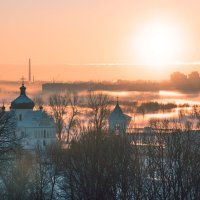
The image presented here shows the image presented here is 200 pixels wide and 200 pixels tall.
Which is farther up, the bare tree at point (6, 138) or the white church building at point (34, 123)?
the bare tree at point (6, 138)

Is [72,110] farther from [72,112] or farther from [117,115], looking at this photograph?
[117,115]

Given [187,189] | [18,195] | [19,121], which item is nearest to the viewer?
[187,189]

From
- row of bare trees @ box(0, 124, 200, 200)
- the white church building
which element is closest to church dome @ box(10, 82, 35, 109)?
the white church building

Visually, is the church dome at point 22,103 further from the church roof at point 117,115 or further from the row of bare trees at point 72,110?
the church roof at point 117,115

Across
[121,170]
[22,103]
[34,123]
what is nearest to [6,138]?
[121,170]

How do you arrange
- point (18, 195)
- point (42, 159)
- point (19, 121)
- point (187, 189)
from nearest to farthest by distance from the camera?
point (187, 189)
point (18, 195)
point (42, 159)
point (19, 121)

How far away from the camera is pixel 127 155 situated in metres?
50.6

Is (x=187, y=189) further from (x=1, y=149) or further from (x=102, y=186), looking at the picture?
(x=1, y=149)

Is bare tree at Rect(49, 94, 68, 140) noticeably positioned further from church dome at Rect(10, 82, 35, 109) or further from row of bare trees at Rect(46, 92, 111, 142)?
church dome at Rect(10, 82, 35, 109)

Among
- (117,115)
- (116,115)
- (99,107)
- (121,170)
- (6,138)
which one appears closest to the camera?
(121,170)

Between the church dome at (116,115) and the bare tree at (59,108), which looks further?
the church dome at (116,115)

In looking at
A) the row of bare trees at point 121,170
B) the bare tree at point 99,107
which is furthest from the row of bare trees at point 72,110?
the row of bare trees at point 121,170

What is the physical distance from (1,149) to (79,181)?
4.12 meters

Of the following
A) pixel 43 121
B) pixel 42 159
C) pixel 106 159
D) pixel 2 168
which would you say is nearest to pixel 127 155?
pixel 106 159
